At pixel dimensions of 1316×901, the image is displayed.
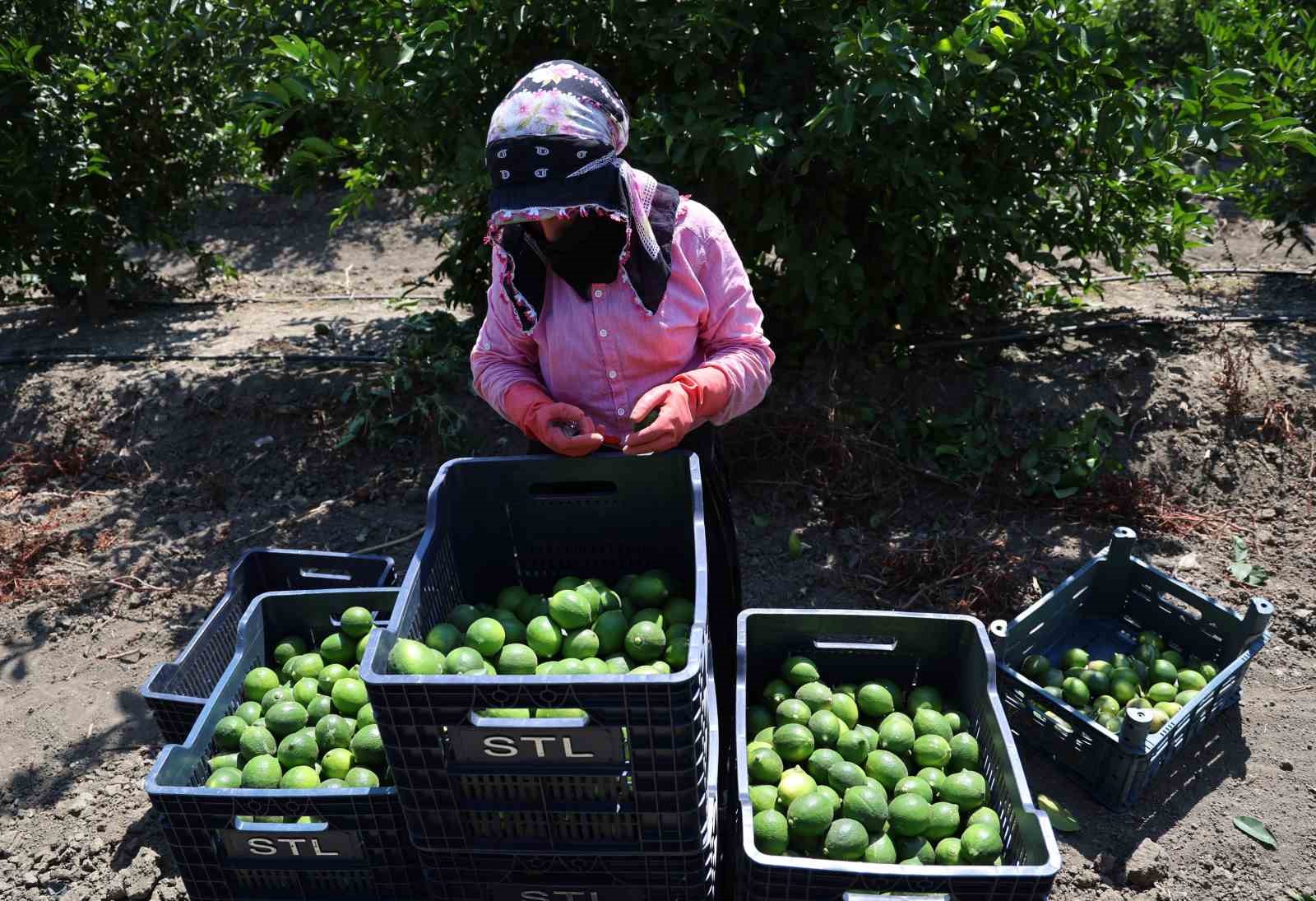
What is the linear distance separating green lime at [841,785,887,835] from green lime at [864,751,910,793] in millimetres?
116

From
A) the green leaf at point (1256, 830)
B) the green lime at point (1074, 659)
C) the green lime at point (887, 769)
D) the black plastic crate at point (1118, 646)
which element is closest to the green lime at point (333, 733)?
the green lime at point (887, 769)

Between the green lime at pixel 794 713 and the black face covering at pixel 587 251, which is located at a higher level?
the black face covering at pixel 587 251

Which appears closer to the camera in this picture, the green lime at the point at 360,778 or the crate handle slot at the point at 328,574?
the green lime at the point at 360,778

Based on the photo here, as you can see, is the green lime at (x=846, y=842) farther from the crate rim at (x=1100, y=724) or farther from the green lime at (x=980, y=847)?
the crate rim at (x=1100, y=724)

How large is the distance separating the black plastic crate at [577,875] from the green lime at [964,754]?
66 cm

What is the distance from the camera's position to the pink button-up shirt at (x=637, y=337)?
8.34ft

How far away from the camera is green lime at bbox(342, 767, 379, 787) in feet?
7.46

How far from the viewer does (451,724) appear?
187 cm

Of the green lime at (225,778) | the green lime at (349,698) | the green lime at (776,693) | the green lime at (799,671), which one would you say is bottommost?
the green lime at (776,693)

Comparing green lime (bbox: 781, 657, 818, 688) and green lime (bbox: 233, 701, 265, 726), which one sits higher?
green lime (bbox: 233, 701, 265, 726)

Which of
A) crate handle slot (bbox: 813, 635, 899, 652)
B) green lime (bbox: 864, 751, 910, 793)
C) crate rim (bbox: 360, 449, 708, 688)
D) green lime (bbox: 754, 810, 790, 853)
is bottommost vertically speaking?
green lime (bbox: 864, 751, 910, 793)

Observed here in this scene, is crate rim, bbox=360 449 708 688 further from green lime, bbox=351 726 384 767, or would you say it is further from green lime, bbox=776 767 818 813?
green lime, bbox=776 767 818 813

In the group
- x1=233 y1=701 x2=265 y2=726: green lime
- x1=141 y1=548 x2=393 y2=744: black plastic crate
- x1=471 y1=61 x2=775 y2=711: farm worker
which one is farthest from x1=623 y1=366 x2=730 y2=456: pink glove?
x1=141 y1=548 x2=393 y2=744: black plastic crate

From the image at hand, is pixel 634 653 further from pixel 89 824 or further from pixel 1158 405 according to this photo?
pixel 1158 405
